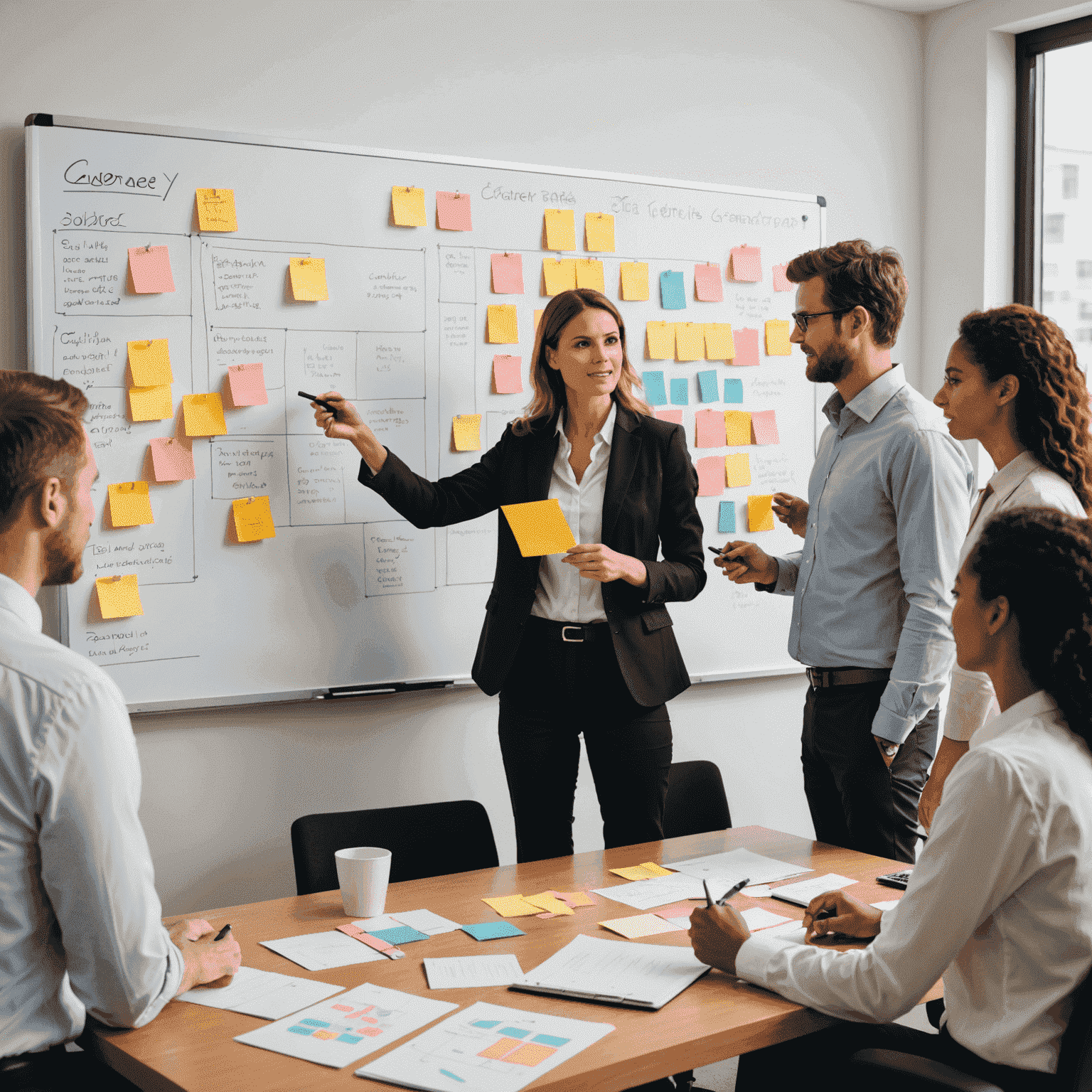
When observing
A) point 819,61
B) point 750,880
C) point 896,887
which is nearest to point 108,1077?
point 750,880

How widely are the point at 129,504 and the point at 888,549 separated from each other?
1718 mm

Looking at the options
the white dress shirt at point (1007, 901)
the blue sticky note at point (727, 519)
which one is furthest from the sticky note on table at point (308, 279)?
the white dress shirt at point (1007, 901)

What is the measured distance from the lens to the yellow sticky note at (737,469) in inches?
135

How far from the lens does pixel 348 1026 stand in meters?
1.35

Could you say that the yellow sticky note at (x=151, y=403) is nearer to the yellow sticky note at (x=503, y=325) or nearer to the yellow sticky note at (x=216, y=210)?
the yellow sticky note at (x=216, y=210)

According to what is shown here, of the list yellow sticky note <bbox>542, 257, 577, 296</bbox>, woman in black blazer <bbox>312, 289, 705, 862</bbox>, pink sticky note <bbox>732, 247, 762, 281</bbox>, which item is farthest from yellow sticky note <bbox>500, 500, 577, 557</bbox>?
pink sticky note <bbox>732, 247, 762, 281</bbox>

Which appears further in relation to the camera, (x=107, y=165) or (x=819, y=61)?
(x=819, y=61)

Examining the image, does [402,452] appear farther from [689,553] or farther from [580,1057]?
[580,1057]

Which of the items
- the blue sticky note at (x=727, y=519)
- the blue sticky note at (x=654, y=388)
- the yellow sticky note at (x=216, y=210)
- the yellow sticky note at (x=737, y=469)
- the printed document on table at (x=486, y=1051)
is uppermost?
the yellow sticky note at (x=216, y=210)

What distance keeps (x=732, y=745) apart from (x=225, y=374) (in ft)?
6.20

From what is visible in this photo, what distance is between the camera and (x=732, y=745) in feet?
11.5

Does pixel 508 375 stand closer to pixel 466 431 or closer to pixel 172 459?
pixel 466 431

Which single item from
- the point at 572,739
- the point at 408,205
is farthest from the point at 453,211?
the point at 572,739

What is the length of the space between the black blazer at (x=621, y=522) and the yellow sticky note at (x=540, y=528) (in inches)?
5.3
